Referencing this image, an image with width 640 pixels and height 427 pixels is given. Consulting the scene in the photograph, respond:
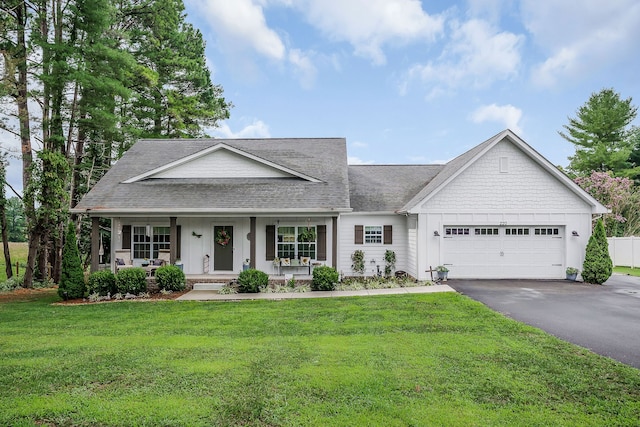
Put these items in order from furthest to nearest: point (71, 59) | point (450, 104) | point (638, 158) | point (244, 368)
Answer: point (638, 158)
point (450, 104)
point (71, 59)
point (244, 368)

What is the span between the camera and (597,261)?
1347 cm

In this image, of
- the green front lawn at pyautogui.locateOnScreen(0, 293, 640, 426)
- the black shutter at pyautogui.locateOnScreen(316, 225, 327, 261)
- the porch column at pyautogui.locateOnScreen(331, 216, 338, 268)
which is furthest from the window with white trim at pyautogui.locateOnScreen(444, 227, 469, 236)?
the green front lawn at pyautogui.locateOnScreen(0, 293, 640, 426)

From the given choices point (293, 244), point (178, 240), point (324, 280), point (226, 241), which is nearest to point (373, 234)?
point (293, 244)

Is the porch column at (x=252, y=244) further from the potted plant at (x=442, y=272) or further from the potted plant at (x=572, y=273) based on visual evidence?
the potted plant at (x=572, y=273)

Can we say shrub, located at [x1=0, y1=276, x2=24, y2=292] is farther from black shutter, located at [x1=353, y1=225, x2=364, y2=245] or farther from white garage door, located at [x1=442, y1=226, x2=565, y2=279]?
white garage door, located at [x1=442, y1=226, x2=565, y2=279]

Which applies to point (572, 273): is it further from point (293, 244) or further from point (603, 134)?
point (603, 134)

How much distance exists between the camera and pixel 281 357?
6.04 m

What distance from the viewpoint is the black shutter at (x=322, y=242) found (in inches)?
573

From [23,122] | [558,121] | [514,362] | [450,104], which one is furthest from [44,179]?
[558,121]

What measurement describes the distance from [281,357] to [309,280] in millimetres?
7869

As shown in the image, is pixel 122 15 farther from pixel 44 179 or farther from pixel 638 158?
pixel 638 158

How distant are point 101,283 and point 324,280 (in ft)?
24.8

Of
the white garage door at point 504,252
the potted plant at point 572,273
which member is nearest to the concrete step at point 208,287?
the white garage door at point 504,252

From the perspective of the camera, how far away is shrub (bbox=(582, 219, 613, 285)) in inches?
526
